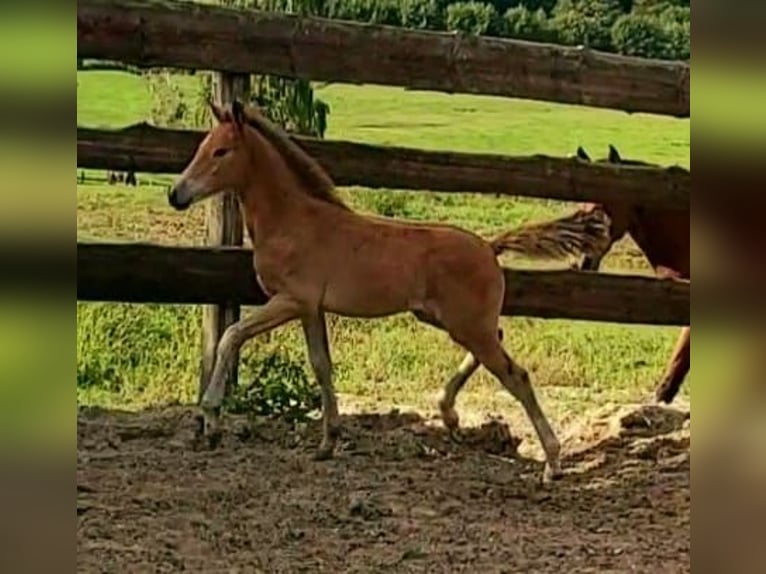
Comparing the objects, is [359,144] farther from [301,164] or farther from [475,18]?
[475,18]

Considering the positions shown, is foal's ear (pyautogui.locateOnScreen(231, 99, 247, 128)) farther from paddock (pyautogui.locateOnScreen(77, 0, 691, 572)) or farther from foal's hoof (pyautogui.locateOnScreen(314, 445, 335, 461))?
foal's hoof (pyautogui.locateOnScreen(314, 445, 335, 461))

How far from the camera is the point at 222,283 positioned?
16.1 ft

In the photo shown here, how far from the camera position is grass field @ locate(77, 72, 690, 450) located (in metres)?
5.44

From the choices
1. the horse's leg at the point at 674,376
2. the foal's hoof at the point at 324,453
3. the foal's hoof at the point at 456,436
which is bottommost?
the foal's hoof at the point at 456,436

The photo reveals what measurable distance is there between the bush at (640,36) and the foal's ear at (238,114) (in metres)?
2.04

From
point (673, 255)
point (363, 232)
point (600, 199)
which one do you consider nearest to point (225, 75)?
point (363, 232)

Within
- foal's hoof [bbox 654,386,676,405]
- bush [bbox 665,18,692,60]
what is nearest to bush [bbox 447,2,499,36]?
bush [bbox 665,18,692,60]

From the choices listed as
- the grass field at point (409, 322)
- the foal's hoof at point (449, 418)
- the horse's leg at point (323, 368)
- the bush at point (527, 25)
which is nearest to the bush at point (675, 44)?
the grass field at point (409, 322)

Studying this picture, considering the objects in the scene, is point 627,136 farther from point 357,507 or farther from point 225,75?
point 357,507

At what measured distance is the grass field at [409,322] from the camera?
17.8 feet

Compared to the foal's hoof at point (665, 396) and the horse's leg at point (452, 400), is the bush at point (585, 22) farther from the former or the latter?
the horse's leg at point (452, 400)

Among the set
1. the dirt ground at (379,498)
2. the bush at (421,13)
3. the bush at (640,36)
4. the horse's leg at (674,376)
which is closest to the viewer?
the dirt ground at (379,498)

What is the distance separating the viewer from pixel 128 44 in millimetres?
4684

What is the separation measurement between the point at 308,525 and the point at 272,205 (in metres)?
1.23
